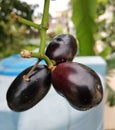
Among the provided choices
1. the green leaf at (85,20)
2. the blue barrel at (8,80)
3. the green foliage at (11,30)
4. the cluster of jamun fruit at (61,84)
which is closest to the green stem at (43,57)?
the cluster of jamun fruit at (61,84)

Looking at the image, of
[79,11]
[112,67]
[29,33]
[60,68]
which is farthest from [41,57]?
[29,33]

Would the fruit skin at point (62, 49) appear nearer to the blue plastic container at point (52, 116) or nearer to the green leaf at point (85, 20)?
the blue plastic container at point (52, 116)

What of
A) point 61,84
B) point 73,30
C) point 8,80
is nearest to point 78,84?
point 61,84

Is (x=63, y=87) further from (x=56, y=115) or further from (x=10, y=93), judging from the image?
(x=56, y=115)

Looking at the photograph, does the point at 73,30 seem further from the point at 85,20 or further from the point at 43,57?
the point at 43,57

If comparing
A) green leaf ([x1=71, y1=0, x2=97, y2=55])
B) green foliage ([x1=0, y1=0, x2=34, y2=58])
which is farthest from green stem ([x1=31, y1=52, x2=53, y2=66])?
green foliage ([x1=0, y1=0, x2=34, y2=58])
